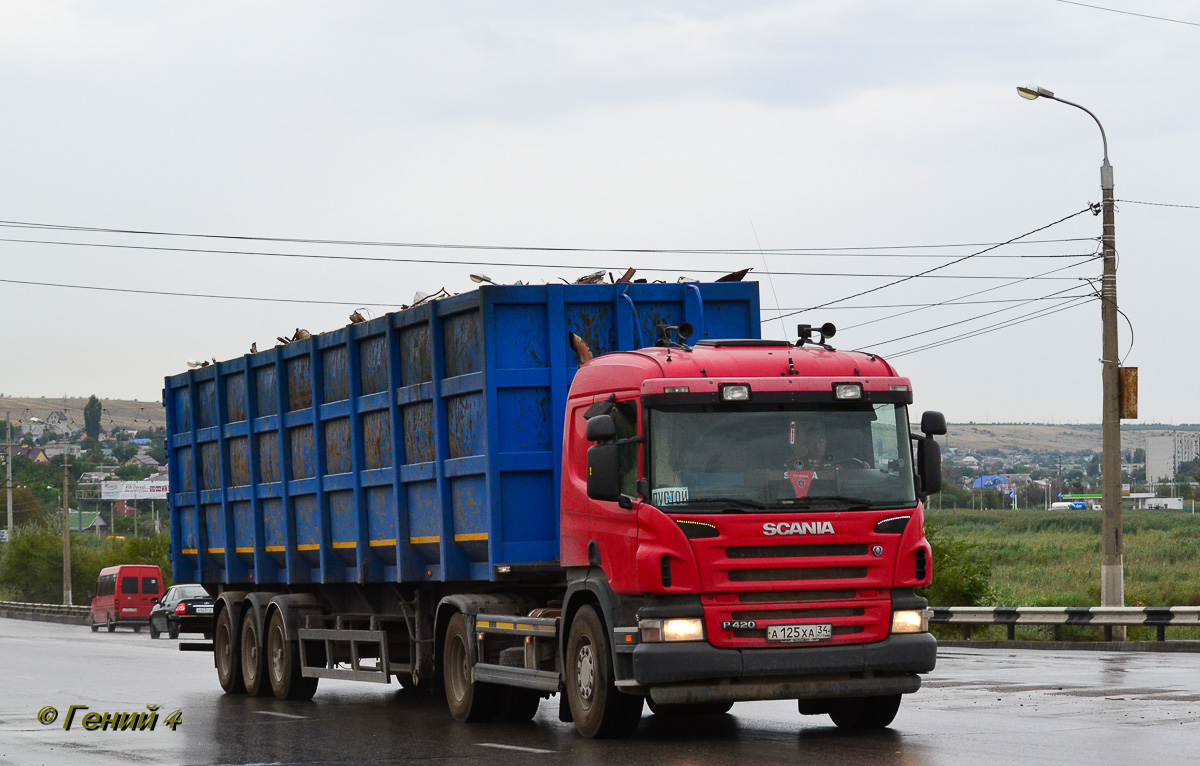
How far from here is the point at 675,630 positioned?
440 inches

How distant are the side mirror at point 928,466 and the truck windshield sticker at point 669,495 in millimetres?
1805

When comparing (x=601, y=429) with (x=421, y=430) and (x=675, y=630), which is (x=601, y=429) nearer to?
(x=675, y=630)

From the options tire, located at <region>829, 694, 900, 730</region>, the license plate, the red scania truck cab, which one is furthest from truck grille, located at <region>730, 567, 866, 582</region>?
tire, located at <region>829, 694, 900, 730</region>

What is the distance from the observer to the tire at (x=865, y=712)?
40.5ft

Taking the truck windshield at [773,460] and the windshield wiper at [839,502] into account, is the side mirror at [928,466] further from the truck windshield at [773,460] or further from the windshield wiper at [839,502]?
the windshield wiper at [839,502]

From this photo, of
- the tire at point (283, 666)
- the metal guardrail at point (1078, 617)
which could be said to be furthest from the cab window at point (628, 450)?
the metal guardrail at point (1078, 617)

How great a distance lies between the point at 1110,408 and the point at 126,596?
117ft

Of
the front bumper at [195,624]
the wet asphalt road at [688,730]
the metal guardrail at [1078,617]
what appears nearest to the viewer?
the wet asphalt road at [688,730]

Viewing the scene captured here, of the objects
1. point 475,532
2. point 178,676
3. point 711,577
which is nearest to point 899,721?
point 711,577

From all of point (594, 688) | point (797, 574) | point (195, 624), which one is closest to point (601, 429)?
point (797, 574)

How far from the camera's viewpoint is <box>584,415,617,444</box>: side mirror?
1140 cm

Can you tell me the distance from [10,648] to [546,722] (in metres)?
21.8

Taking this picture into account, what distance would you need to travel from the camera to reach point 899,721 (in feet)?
42.7

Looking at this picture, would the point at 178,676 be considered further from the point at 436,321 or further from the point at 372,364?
the point at 436,321
